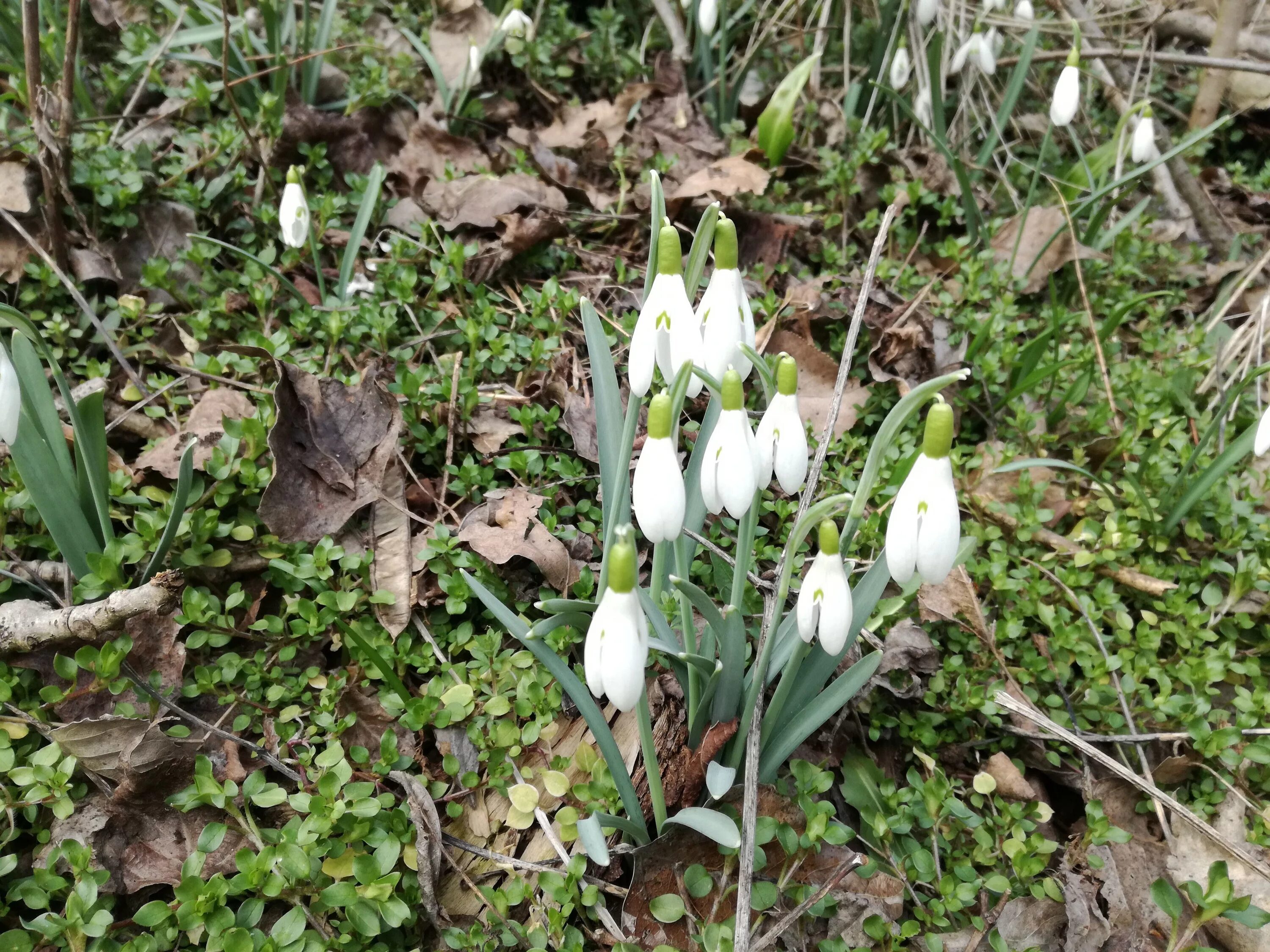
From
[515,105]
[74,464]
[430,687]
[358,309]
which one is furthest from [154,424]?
[515,105]

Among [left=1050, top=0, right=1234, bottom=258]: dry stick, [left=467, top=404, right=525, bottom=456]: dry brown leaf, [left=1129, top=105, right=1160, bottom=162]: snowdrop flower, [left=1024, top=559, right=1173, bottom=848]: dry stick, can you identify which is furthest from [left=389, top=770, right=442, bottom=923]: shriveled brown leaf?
[left=1050, top=0, right=1234, bottom=258]: dry stick

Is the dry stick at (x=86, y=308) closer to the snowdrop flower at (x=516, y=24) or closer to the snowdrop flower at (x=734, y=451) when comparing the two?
the snowdrop flower at (x=734, y=451)

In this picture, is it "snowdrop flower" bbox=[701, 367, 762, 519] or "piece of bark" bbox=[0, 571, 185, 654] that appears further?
"piece of bark" bbox=[0, 571, 185, 654]

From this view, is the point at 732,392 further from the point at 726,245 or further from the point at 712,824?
the point at 712,824

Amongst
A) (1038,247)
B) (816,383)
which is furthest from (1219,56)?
(816,383)

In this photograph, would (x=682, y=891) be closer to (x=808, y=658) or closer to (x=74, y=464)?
(x=808, y=658)

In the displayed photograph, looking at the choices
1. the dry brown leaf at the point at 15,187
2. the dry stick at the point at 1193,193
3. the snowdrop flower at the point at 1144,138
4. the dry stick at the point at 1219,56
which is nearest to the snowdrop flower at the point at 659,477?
the dry brown leaf at the point at 15,187

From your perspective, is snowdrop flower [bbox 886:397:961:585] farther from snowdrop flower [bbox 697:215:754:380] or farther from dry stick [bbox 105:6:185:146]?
dry stick [bbox 105:6:185:146]
